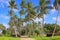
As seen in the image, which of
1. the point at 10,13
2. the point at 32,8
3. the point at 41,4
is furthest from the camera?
the point at 10,13

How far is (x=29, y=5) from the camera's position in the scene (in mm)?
57500

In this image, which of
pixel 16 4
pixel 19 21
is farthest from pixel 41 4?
pixel 19 21

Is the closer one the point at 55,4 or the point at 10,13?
the point at 55,4

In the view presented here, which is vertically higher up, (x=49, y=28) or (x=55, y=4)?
(x=55, y=4)

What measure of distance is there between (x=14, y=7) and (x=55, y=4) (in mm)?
19279

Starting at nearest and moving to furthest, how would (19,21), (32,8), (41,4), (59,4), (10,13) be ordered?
(59,4), (41,4), (32,8), (10,13), (19,21)

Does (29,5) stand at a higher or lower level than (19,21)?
higher

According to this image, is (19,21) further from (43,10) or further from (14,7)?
(43,10)

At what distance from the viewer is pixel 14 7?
60.1 m

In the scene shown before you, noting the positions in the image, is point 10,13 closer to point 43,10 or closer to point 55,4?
point 43,10

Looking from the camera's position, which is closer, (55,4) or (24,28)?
(55,4)

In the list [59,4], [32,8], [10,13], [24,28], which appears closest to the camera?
[59,4]

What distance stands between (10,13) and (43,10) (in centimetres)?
1503

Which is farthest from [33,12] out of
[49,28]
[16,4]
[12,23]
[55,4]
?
[49,28]
